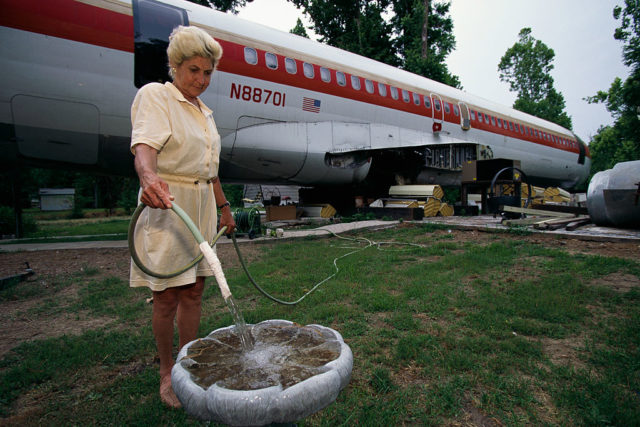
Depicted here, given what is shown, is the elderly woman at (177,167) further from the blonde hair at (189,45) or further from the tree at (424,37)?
the tree at (424,37)

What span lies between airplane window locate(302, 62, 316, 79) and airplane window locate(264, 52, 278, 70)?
77 centimetres

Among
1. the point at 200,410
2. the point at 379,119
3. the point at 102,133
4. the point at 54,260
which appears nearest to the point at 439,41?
the point at 379,119

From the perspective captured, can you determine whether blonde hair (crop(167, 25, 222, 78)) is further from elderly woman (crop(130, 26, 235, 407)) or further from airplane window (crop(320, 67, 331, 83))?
airplane window (crop(320, 67, 331, 83))

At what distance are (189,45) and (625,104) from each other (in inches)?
1127

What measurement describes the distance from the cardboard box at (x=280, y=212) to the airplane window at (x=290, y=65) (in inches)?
189

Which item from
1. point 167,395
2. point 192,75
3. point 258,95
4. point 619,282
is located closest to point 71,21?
point 258,95

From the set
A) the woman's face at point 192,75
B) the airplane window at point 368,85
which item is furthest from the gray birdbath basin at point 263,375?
the airplane window at point 368,85

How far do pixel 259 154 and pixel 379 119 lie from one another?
398 cm

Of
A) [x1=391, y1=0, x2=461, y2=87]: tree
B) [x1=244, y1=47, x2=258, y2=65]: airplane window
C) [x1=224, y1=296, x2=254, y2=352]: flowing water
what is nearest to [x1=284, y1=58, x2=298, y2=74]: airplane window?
[x1=244, y1=47, x2=258, y2=65]: airplane window

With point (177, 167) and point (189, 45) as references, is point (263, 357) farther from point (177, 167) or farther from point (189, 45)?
point (189, 45)

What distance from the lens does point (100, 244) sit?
6.96 meters

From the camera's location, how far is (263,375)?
115cm

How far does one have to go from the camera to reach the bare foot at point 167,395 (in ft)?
6.04

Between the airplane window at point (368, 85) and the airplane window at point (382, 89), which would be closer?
the airplane window at point (368, 85)
